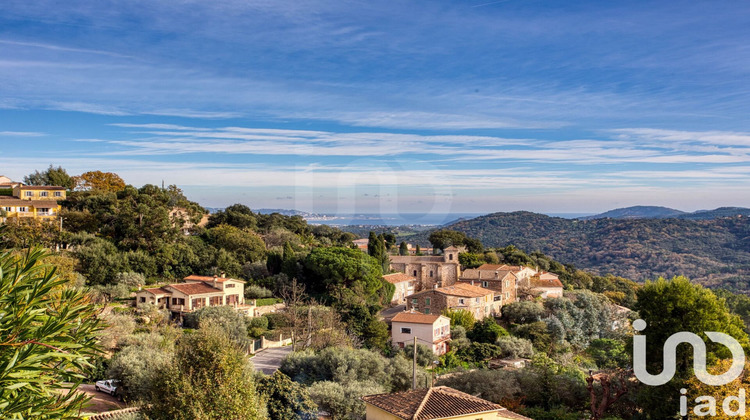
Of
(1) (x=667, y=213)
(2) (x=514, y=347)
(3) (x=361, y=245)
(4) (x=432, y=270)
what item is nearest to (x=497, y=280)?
(4) (x=432, y=270)

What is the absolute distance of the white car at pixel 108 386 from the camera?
18000 millimetres

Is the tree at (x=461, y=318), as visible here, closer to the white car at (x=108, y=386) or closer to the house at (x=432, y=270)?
the house at (x=432, y=270)

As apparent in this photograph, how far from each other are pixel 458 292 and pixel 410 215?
440 inches

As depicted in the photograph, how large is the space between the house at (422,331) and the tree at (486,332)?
5.03 ft

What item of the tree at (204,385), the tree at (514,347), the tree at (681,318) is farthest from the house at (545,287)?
the tree at (204,385)

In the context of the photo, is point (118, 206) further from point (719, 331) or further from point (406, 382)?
point (719, 331)

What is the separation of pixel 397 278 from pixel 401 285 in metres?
0.65

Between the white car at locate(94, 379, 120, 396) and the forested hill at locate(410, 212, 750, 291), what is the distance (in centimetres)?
5986

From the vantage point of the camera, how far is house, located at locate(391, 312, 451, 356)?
27562mm

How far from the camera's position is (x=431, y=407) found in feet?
47.2

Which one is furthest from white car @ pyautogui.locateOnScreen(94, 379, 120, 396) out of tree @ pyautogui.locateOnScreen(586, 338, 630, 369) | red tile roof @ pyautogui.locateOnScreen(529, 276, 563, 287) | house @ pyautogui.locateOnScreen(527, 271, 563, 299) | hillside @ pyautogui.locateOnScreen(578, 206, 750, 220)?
hillside @ pyautogui.locateOnScreen(578, 206, 750, 220)

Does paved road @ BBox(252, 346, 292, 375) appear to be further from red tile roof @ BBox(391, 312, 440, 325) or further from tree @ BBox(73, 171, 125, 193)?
tree @ BBox(73, 171, 125, 193)

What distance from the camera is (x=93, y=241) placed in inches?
1305

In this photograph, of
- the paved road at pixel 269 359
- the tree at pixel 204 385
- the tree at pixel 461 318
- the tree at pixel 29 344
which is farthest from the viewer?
the tree at pixel 461 318
